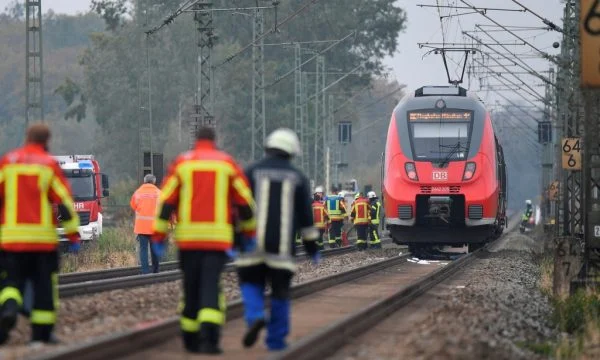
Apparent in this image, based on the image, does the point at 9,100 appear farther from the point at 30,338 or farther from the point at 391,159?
the point at 30,338

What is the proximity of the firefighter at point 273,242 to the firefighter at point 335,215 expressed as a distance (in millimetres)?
27738

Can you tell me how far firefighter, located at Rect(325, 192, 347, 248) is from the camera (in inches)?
1542

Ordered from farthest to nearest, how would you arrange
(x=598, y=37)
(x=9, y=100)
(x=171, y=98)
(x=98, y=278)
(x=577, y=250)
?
(x=9, y=100) < (x=171, y=98) < (x=98, y=278) < (x=577, y=250) < (x=598, y=37)

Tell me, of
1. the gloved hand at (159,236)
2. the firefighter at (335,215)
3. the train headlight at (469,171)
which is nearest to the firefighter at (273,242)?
the gloved hand at (159,236)

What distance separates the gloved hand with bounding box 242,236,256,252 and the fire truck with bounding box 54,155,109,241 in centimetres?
2644

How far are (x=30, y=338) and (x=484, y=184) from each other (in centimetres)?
1858

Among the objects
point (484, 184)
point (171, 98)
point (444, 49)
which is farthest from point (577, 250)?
point (171, 98)

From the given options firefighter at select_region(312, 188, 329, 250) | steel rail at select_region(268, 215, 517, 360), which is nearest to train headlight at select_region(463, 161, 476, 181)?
steel rail at select_region(268, 215, 517, 360)

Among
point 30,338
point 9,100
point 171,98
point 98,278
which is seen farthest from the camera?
point 9,100

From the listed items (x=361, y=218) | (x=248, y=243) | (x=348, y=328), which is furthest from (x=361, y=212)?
(x=248, y=243)

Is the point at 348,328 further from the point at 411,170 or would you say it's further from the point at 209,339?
the point at 411,170

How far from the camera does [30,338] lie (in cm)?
1222

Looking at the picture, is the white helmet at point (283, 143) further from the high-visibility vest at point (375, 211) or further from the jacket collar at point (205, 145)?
the high-visibility vest at point (375, 211)

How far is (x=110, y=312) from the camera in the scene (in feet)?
49.3
